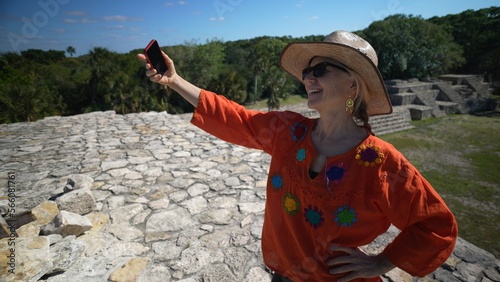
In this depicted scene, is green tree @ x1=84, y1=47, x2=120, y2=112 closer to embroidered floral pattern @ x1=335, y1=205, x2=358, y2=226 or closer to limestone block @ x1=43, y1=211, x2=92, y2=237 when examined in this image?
limestone block @ x1=43, y1=211, x2=92, y2=237

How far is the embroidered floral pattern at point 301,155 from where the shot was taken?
156 cm

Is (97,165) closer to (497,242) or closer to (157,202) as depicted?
(157,202)

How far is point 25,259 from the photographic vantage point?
224 centimetres

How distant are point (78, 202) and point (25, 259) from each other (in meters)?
1.15

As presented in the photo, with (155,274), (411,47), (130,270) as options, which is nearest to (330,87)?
(155,274)

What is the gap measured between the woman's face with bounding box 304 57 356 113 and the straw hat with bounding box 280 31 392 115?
0.18 feet

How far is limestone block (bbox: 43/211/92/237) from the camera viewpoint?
109 inches

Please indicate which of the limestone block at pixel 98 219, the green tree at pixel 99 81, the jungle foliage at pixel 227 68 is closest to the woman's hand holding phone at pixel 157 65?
the limestone block at pixel 98 219

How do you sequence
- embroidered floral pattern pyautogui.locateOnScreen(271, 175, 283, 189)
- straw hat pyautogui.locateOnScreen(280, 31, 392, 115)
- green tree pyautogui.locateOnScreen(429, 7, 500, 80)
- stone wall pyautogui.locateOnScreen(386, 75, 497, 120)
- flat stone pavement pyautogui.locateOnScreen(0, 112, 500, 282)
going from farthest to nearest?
green tree pyautogui.locateOnScreen(429, 7, 500, 80), stone wall pyautogui.locateOnScreen(386, 75, 497, 120), flat stone pavement pyautogui.locateOnScreen(0, 112, 500, 282), embroidered floral pattern pyautogui.locateOnScreen(271, 175, 283, 189), straw hat pyautogui.locateOnScreen(280, 31, 392, 115)

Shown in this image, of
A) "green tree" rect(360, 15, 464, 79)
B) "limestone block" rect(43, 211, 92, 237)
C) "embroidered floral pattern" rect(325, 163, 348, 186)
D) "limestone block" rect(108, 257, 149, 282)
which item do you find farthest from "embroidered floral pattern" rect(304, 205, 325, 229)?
"green tree" rect(360, 15, 464, 79)

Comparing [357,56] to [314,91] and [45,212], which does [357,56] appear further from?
[45,212]

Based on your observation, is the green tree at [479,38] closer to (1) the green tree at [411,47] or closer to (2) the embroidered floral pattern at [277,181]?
(1) the green tree at [411,47]

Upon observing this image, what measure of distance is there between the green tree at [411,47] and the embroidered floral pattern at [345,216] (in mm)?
35740

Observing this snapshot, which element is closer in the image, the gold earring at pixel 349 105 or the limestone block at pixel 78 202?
the gold earring at pixel 349 105
